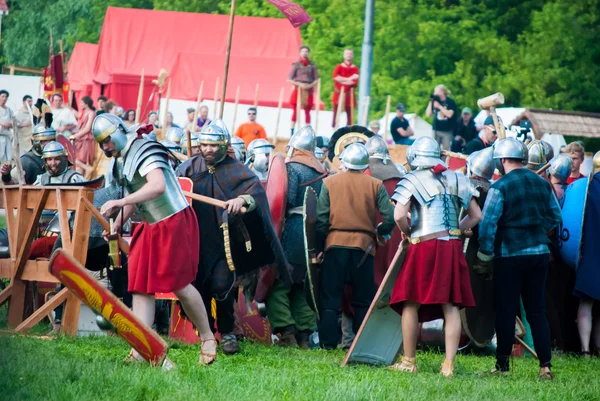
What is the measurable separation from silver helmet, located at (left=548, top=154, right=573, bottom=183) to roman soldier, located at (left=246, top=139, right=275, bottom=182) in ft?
8.95

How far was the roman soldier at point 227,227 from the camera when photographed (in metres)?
9.49

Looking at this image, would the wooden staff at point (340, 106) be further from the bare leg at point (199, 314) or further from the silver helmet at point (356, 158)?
the bare leg at point (199, 314)

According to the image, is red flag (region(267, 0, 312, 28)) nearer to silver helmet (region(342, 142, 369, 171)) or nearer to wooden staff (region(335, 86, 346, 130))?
silver helmet (region(342, 142, 369, 171))

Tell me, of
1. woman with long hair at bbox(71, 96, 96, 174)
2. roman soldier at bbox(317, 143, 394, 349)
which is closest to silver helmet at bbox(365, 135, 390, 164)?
roman soldier at bbox(317, 143, 394, 349)

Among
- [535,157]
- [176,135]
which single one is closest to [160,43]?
[176,135]

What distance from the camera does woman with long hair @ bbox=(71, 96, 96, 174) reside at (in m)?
19.2

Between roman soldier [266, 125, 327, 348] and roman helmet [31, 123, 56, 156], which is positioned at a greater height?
roman helmet [31, 123, 56, 156]

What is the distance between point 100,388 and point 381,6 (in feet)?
98.6

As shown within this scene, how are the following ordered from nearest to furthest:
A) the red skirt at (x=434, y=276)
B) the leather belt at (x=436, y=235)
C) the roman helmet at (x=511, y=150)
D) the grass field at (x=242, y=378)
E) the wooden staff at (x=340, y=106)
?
1. the grass field at (x=242, y=378)
2. the red skirt at (x=434, y=276)
3. the leather belt at (x=436, y=235)
4. the roman helmet at (x=511, y=150)
5. the wooden staff at (x=340, y=106)

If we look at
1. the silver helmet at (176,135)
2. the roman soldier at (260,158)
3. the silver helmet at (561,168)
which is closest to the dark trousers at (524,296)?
the silver helmet at (561,168)

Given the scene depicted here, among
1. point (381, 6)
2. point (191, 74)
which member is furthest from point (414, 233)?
point (381, 6)

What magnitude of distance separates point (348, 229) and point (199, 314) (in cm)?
238

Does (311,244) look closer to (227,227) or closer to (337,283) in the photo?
(337,283)

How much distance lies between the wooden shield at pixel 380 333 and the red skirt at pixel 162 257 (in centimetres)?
148
